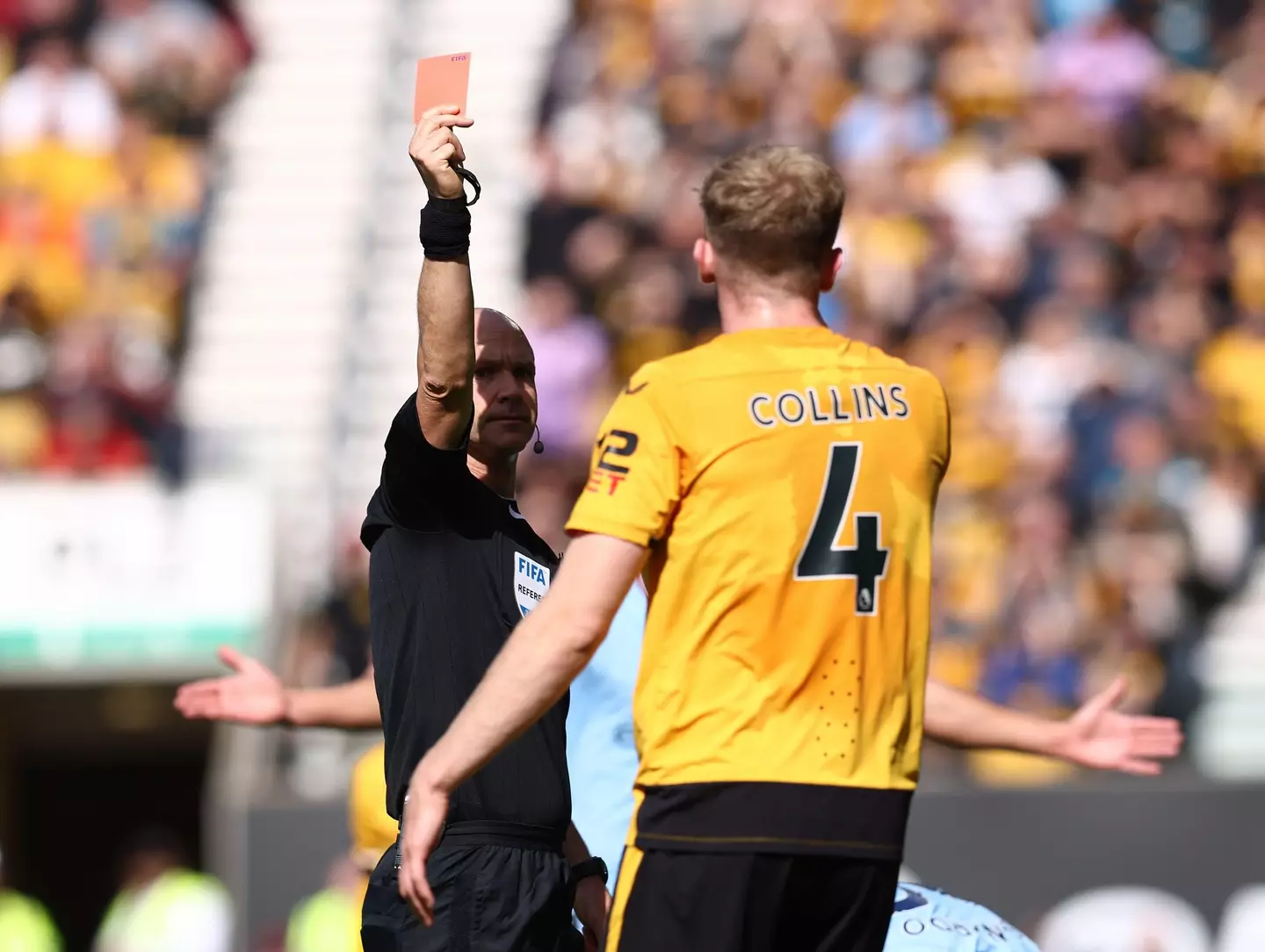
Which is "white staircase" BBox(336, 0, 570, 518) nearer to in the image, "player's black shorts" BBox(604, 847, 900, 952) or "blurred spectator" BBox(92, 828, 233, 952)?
"blurred spectator" BBox(92, 828, 233, 952)

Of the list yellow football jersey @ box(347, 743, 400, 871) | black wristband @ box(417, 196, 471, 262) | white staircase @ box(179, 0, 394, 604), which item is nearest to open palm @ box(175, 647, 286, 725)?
yellow football jersey @ box(347, 743, 400, 871)

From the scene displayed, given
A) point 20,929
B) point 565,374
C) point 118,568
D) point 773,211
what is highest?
point 565,374

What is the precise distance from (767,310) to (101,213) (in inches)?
489

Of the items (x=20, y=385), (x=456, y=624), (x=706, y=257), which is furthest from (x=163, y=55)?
(x=706, y=257)

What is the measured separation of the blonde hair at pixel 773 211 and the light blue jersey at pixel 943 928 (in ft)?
5.75

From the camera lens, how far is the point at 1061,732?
468 centimetres

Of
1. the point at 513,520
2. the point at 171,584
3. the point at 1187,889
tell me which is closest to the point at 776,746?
the point at 513,520

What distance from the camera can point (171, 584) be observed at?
509 inches

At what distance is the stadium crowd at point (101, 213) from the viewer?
1355cm

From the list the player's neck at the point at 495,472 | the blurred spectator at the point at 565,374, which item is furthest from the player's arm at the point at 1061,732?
the blurred spectator at the point at 565,374

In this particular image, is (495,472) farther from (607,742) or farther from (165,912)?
(165,912)

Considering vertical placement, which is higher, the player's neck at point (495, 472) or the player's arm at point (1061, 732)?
the player's neck at point (495, 472)

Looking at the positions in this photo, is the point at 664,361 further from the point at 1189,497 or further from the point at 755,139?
the point at 755,139

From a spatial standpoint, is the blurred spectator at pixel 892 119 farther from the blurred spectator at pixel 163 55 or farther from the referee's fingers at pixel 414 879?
the referee's fingers at pixel 414 879
